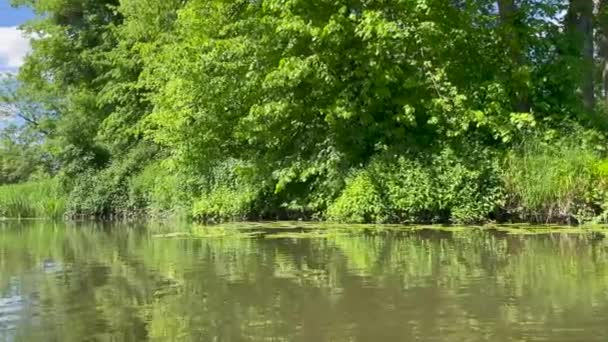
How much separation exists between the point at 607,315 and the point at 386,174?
1044 cm

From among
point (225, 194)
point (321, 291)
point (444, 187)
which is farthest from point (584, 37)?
point (321, 291)

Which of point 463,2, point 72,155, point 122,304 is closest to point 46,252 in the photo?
point 122,304

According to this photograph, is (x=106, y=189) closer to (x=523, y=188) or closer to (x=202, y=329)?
(x=523, y=188)

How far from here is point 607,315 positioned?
595cm

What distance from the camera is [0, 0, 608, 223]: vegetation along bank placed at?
50.4ft

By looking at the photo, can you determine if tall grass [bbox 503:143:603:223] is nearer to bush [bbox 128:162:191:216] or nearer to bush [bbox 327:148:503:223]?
bush [bbox 327:148:503:223]

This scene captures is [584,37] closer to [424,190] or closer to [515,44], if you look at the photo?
[515,44]

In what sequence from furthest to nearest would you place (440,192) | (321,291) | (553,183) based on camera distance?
(440,192)
(553,183)
(321,291)

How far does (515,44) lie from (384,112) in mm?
3545

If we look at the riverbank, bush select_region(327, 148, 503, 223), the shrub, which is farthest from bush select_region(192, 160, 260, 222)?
the shrub

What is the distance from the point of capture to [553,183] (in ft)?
46.9

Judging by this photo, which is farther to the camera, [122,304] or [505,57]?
[505,57]

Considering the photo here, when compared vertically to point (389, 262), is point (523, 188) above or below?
above

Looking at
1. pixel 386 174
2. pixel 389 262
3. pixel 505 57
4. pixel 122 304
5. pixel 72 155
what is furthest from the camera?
pixel 72 155
